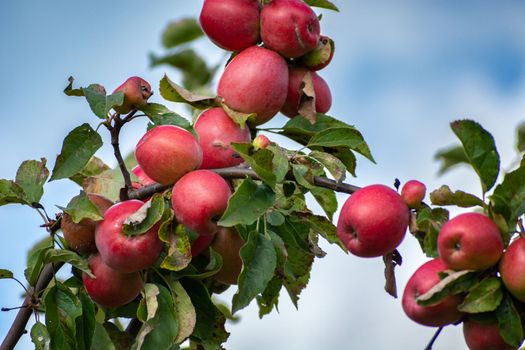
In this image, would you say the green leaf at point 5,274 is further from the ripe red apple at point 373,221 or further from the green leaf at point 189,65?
the green leaf at point 189,65

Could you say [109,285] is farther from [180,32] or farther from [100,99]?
[180,32]

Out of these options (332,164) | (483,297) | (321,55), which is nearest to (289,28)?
(321,55)

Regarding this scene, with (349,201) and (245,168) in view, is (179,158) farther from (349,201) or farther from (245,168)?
(349,201)

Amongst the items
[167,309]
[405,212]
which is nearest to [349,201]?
[405,212]

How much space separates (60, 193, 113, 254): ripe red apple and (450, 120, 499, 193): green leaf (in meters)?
0.72

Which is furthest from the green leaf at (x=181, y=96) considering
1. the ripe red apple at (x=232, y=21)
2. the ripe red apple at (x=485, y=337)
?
the ripe red apple at (x=485, y=337)

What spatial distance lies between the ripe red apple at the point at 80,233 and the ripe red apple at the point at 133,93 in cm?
20

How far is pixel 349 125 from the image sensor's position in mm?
2049

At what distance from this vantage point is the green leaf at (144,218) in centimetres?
179

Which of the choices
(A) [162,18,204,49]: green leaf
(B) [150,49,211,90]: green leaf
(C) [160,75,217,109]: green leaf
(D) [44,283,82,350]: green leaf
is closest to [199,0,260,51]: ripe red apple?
(C) [160,75,217,109]: green leaf

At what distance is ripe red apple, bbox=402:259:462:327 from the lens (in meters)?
1.61

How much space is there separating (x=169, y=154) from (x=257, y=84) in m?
0.26

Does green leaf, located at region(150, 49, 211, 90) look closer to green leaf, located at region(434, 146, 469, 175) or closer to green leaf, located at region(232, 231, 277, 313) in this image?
green leaf, located at region(434, 146, 469, 175)

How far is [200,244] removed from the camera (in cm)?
191
